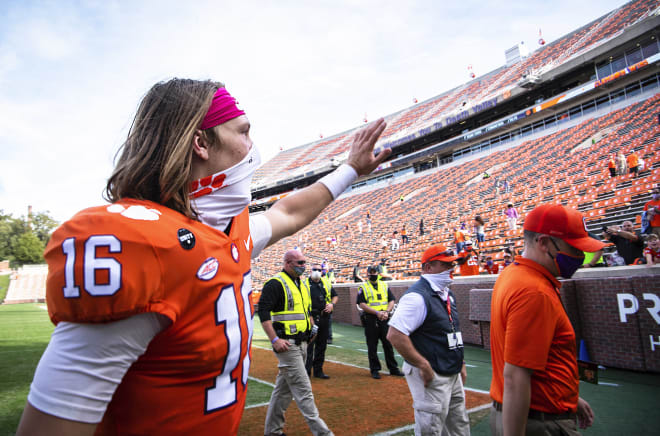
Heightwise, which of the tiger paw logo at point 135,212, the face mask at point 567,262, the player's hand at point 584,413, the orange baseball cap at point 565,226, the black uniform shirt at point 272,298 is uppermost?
the tiger paw logo at point 135,212

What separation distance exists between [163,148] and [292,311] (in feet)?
14.9

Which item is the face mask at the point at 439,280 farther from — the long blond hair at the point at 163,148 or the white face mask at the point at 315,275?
the white face mask at the point at 315,275

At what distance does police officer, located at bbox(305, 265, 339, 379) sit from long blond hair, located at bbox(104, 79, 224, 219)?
687cm

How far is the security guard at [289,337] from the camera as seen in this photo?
4.42 metres

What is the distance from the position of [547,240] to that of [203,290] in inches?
80.6

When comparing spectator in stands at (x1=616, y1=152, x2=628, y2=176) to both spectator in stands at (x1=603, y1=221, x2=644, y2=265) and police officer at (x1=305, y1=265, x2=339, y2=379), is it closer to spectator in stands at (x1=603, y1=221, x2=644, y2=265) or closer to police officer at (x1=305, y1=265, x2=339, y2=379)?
spectator in stands at (x1=603, y1=221, x2=644, y2=265)

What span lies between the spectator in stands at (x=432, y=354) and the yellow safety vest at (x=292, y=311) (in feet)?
6.74

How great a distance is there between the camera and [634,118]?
2208 cm

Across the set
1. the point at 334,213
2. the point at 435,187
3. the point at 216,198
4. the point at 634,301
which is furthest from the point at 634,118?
the point at 216,198

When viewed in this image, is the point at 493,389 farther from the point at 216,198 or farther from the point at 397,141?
the point at 397,141

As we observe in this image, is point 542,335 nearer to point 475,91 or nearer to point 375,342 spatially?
point 375,342

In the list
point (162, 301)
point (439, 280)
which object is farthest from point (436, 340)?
point (162, 301)

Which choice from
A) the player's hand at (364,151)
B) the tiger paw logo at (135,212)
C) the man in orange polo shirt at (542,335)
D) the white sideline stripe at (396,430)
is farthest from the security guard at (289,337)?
the tiger paw logo at (135,212)

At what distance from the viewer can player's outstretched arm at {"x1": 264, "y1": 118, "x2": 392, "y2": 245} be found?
172 centimetres
